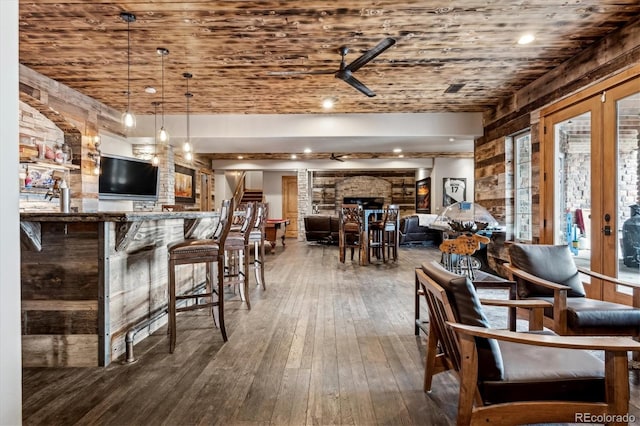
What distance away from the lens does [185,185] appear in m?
8.39

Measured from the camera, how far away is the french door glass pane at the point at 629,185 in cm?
304

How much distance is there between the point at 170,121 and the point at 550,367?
6.40 meters

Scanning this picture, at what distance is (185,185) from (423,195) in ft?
23.8

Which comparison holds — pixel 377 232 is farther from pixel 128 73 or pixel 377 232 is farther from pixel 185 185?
pixel 128 73

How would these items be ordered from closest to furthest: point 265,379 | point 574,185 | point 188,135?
point 265,379 < point 574,185 < point 188,135

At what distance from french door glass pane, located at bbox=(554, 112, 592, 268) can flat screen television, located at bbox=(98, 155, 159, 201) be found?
635 centimetres

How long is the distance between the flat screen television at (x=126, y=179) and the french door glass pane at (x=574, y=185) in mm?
6353

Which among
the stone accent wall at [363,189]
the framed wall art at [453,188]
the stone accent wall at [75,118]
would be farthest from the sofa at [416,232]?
the stone accent wall at [75,118]

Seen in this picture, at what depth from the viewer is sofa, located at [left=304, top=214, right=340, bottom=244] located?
29.7 ft

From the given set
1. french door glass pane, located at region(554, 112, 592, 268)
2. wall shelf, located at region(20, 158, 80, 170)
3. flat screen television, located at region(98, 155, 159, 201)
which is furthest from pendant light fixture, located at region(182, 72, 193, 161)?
french door glass pane, located at region(554, 112, 592, 268)

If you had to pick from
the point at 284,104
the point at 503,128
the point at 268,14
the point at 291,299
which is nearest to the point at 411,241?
the point at 503,128

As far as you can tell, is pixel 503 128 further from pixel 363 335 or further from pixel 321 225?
pixel 321 225

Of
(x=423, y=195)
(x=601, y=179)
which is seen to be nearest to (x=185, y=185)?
(x=423, y=195)

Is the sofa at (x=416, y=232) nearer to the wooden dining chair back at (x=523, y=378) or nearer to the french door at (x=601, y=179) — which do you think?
the french door at (x=601, y=179)
